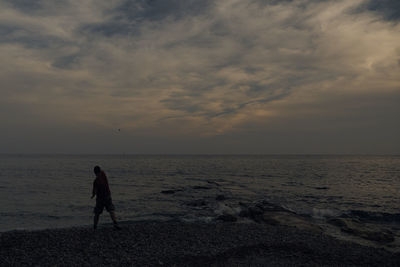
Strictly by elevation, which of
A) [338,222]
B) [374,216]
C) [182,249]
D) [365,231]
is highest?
[182,249]

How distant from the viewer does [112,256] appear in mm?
10883

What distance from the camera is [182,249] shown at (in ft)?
39.1

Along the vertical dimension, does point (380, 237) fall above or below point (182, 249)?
below

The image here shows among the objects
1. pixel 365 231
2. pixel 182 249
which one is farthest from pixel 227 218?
pixel 365 231

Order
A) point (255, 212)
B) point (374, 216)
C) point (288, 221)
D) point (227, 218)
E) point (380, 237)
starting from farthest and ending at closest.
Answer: point (374, 216)
point (255, 212)
point (227, 218)
point (288, 221)
point (380, 237)

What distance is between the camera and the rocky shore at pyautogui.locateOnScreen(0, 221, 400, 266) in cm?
1056

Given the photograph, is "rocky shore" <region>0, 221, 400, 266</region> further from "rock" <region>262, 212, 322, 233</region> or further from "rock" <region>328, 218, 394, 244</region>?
"rock" <region>328, 218, 394, 244</region>

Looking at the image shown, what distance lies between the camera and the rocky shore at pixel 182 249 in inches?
416

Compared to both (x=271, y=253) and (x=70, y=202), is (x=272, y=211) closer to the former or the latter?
(x=271, y=253)

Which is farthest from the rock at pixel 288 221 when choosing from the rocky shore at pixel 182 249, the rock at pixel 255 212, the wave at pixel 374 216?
the wave at pixel 374 216

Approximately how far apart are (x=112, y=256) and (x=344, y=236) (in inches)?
525

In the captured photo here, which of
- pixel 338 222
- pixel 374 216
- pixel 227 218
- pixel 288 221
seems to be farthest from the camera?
pixel 374 216

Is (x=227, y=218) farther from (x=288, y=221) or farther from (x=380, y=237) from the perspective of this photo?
(x=380, y=237)

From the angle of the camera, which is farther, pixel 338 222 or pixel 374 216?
pixel 374 216
